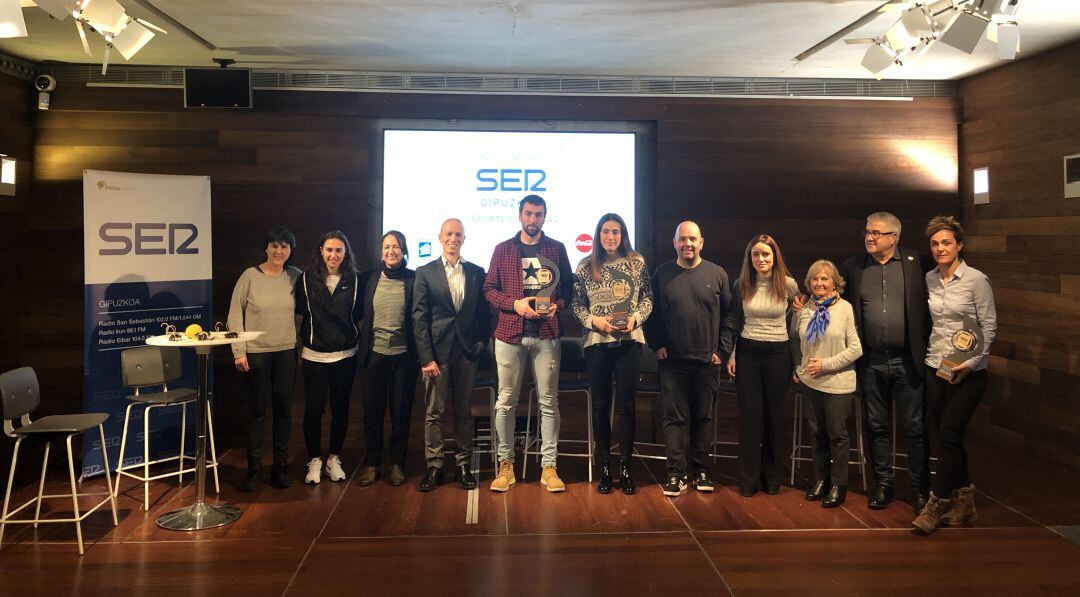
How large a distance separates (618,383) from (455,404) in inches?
38.2

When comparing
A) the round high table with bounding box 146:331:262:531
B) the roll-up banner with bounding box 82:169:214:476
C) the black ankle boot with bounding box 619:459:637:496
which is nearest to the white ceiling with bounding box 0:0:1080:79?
the roll-up banner with bounding box 82:169:214:476

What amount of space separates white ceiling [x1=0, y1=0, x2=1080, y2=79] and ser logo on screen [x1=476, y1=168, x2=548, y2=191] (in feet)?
2.48

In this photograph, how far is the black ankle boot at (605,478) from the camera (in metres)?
4.04

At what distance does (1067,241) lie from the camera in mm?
4711

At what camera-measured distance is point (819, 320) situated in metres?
3.75

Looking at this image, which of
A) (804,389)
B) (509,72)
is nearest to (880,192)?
(804,389)

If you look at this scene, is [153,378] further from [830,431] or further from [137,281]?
[830,431]

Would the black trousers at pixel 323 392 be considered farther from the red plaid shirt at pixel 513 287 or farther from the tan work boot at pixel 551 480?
the tan work boot at pixel 551 480

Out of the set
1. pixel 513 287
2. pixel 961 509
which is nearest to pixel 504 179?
pixel 513 287

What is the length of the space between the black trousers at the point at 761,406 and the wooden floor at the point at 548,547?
15cm

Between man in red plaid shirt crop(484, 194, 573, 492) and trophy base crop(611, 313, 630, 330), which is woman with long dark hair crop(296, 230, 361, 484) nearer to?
man in red plaid shirt crop(484, 194, 573, 492)

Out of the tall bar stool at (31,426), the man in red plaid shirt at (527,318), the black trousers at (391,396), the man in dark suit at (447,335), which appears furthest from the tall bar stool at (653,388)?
the tall bar stool at (31,426)

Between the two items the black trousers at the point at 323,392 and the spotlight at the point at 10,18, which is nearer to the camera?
the spotlight at the point at 10,18

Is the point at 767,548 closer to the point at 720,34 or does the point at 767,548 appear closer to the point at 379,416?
the point at 379,416
